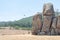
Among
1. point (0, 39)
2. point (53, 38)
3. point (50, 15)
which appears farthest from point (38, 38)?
point (50, 15)

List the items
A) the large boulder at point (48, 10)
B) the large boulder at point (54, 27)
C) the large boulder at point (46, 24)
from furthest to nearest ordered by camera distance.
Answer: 1. the large boulder at point (48, 10)
2. the large boulder at point (46, 24)
3. the large boulder at point (54, 27)

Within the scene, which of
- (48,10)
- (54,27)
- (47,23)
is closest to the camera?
(54,27)

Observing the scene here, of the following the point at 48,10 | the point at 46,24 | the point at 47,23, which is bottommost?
the point at 46,24

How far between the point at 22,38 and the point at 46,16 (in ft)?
17.0

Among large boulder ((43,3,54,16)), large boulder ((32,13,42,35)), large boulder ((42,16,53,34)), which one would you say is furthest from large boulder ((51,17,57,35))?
large boulder ((32,13,42,35))

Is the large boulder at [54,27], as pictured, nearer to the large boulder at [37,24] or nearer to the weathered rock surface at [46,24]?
the weathered rock surface at [46,24]

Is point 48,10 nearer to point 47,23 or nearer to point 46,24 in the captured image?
point 47,23

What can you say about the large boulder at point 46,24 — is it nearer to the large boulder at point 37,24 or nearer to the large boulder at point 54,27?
the large boulder at point 54,27

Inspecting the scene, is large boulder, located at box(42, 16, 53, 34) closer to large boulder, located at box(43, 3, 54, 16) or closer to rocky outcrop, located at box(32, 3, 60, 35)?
rocky outcrop, located at box(32, 3, 60, 35)

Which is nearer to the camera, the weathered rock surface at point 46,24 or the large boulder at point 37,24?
the weathered rock surface at point 46,24

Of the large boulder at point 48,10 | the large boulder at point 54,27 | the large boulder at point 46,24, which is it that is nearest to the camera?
the large boulder at point 54,27

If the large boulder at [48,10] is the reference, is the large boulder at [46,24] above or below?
below

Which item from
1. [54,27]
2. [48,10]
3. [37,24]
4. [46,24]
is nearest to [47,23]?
[46,24]

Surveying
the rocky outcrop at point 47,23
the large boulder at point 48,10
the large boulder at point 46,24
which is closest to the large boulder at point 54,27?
the rocky outcrop at point 47,23
